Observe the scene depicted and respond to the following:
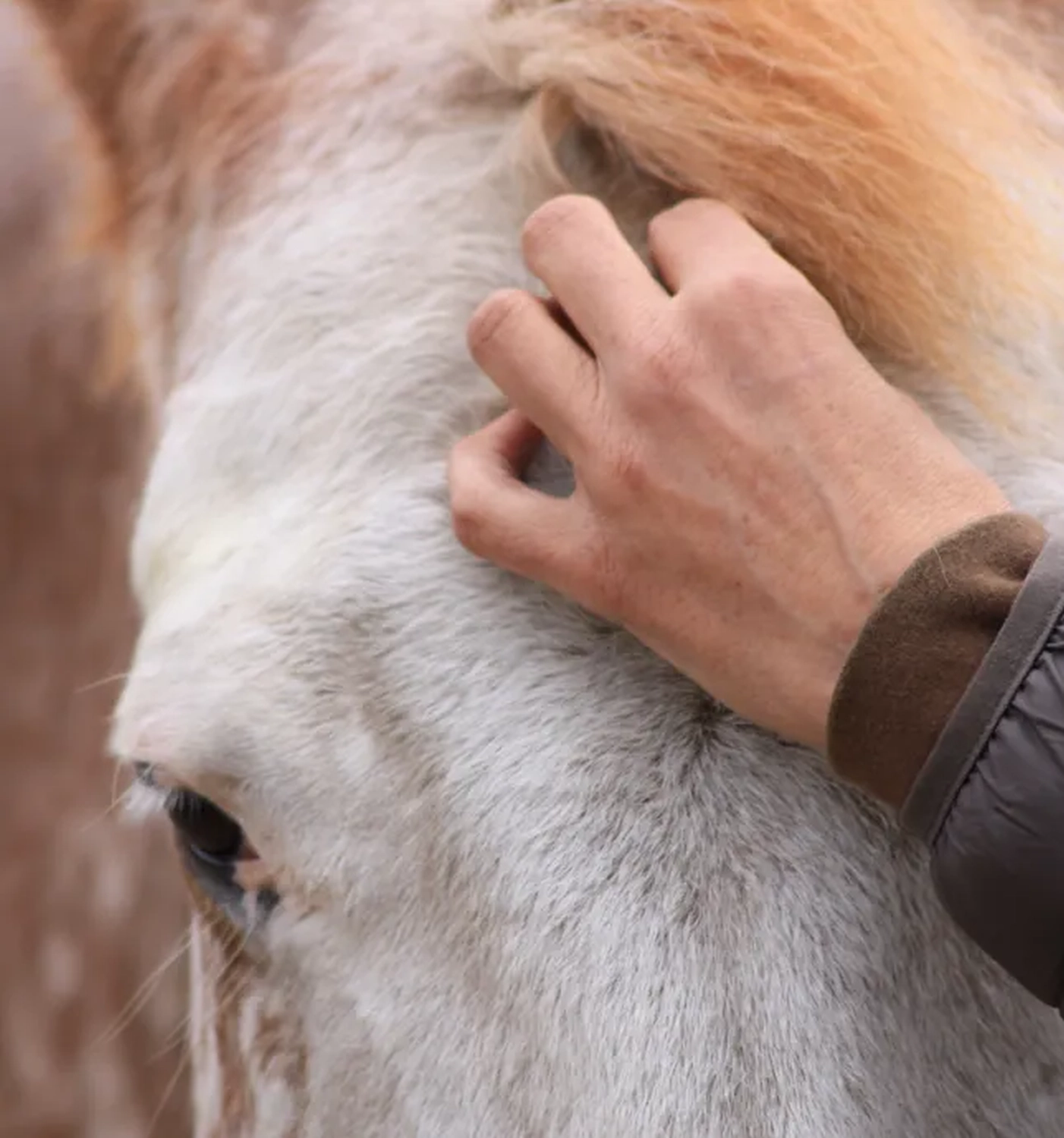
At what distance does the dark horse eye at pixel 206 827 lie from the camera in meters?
0.73

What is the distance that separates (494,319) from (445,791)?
0.23 m

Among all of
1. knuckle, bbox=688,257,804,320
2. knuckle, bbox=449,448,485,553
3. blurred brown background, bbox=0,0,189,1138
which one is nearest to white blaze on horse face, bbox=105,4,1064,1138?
knuckle, bbox=449,448,485,553

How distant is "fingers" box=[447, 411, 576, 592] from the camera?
63 centimetres

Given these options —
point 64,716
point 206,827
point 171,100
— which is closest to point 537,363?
point 206,827

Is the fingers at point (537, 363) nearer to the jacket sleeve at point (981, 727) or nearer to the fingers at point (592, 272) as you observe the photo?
the fingers at point (592, 272)

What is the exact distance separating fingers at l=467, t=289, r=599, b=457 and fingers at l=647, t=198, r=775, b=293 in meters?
0.06

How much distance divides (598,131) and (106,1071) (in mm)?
1409

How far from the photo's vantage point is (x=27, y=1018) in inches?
68.1

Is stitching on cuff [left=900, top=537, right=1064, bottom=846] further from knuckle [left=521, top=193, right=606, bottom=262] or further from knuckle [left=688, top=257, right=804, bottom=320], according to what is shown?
knuckle [left=521, top=193, right=606, bottom=262]

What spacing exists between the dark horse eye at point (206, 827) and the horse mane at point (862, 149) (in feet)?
1.33

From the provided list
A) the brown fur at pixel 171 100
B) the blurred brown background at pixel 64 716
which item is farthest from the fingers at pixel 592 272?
the blurred brown background at pixel 64 716

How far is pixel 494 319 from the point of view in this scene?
0.66 m

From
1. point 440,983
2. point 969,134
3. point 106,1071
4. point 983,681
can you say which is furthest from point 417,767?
point 106,1071

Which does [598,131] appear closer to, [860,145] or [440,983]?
[860,145]
